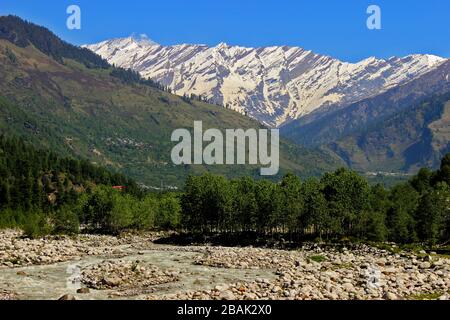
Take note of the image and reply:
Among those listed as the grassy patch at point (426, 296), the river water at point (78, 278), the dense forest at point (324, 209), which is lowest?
the river water at point (78, 278)

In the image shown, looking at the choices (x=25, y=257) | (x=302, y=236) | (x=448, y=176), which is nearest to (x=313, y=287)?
(x=25, y=257)

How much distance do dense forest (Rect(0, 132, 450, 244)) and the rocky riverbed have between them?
16.4 meters

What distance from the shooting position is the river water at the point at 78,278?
211 feet

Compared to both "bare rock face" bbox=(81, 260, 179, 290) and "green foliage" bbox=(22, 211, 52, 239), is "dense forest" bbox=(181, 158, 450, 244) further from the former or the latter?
"bare rock face" bbox=(81, 260, 179, 290)

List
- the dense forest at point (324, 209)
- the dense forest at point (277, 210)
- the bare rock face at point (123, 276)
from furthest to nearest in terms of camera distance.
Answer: the dense forest at point (277, 210), the dense forest at point (324, 209), the bare rock face at point (123, 276)

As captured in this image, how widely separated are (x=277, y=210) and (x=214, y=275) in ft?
214

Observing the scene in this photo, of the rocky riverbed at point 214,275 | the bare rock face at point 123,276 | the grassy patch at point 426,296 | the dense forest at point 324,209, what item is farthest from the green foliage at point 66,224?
the grassy patch at point 426,296

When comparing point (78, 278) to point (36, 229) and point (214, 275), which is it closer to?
point (214, 275)

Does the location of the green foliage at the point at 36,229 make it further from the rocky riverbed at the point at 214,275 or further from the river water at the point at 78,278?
the river water at the point at 78,278

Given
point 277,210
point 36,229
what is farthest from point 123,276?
point 277,210

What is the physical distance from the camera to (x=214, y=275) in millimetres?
80875

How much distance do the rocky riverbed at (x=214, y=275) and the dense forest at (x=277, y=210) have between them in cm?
1639

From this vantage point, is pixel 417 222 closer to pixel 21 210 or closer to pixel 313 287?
pixel 313 287

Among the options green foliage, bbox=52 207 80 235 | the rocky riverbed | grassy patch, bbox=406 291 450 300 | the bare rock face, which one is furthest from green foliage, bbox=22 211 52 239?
grassy patch, bbox=406 291 450 300
